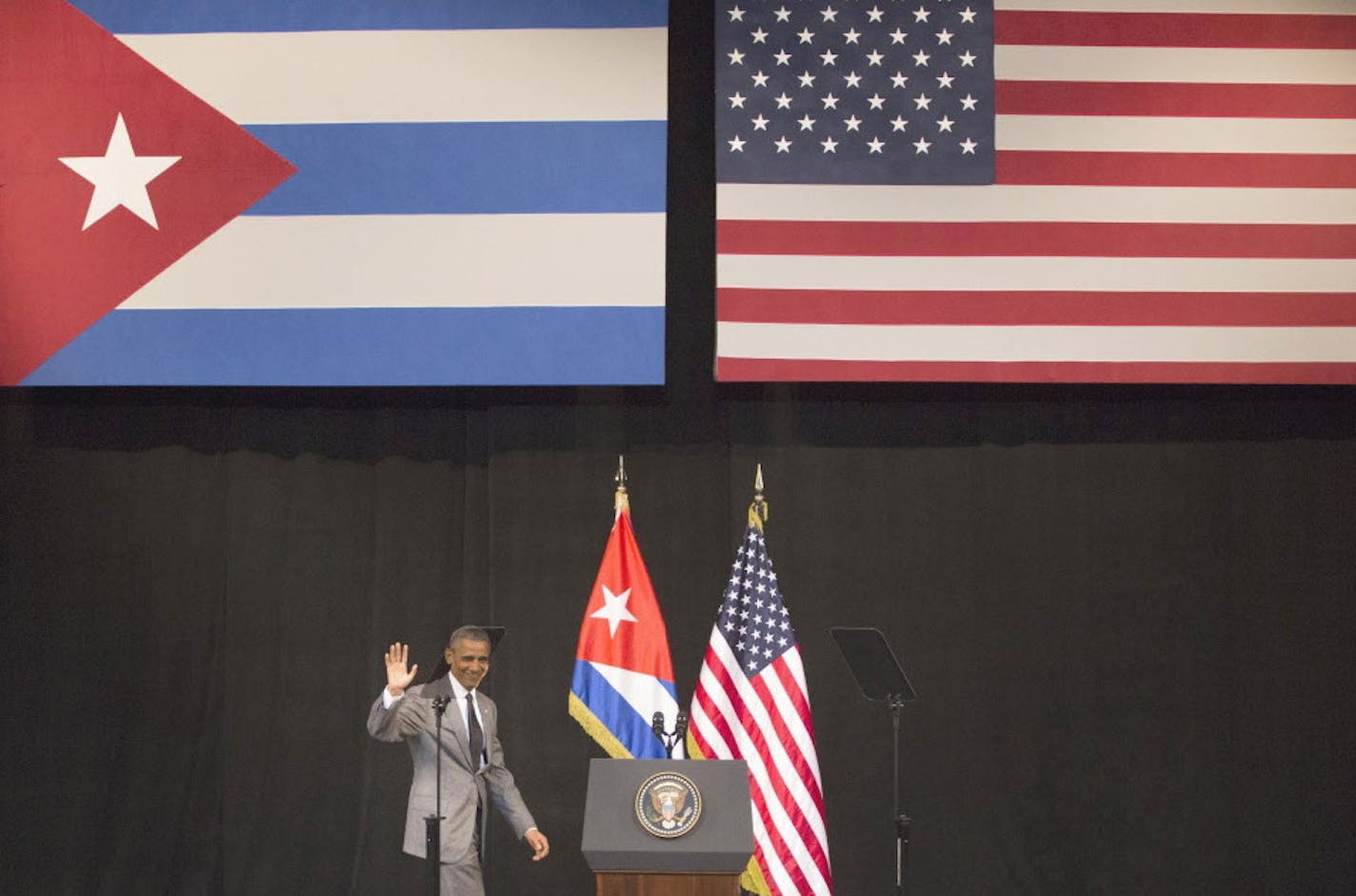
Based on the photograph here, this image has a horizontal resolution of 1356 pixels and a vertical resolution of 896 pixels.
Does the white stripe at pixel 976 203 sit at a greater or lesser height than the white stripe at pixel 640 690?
greater

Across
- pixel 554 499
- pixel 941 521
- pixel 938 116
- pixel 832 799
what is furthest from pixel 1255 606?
pixel 554 499

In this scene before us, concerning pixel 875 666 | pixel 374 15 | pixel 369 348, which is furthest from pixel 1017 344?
pixel 374 15

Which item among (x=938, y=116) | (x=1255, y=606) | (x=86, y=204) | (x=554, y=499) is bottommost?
(x=1255, y=606)

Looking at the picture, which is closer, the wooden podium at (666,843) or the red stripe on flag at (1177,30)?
the wooden podium at (666,843)

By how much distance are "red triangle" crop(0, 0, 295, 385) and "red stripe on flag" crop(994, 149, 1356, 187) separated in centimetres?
322

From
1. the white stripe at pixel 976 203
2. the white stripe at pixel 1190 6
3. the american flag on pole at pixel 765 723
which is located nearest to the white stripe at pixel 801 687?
the american flag on pole at pixel 765 723

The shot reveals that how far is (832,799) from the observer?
6.36 m

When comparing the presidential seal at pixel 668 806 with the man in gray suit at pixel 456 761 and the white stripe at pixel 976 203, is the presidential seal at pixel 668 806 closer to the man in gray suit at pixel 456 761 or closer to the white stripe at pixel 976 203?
the man in gray suit at pixel 456 761

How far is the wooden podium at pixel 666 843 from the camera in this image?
13.1 ft

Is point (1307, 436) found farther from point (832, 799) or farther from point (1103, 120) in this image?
point (832, 799)

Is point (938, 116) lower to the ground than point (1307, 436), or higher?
higher

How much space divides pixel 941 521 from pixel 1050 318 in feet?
3.27

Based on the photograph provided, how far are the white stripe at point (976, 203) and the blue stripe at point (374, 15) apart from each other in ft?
3.38

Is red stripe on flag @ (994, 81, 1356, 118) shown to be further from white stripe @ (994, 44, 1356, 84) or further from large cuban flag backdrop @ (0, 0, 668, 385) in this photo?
large cuban flag backdrop @ (0, 0, 668, 385)
